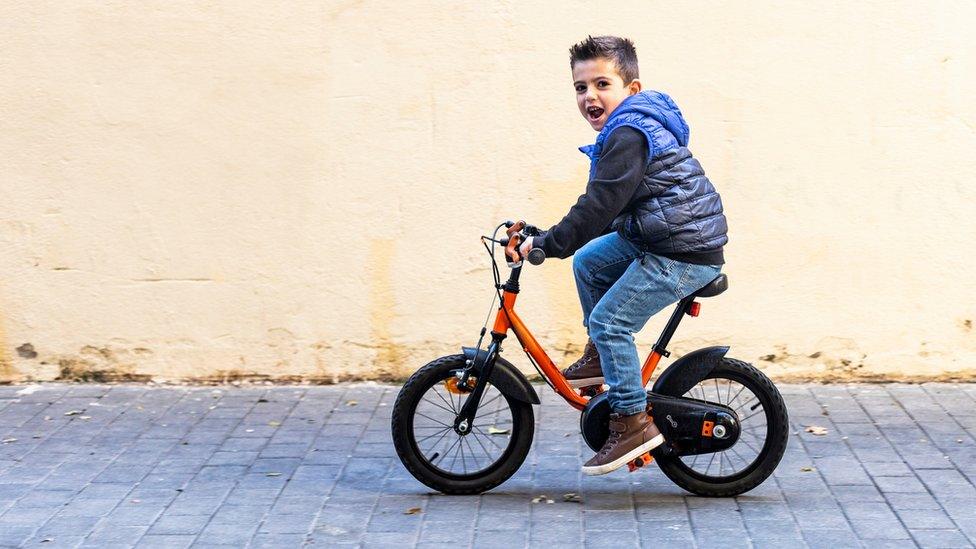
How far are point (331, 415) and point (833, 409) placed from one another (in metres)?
2.50

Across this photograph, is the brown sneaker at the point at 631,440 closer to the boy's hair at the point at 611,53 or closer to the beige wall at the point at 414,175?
the boy's hair at the point at 611,53

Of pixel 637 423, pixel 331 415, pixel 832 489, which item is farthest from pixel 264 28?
pixel 832 489

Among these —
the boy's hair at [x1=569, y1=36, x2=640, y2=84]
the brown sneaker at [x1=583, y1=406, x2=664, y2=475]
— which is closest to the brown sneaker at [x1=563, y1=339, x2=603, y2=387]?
the brown sneaker at [x1=583, y1=406, x2=664, y2=475]

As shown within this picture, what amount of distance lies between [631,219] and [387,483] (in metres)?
1.52

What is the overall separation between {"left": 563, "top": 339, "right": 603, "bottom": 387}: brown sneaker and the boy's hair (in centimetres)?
110

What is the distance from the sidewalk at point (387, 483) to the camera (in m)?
4.76

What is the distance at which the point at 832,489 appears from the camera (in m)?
5.21

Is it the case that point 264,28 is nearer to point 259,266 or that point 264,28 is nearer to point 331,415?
point 259,266

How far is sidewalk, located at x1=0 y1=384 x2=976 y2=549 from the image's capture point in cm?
476

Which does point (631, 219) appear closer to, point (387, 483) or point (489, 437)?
point (489, 437)

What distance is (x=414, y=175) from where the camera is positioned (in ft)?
22.8

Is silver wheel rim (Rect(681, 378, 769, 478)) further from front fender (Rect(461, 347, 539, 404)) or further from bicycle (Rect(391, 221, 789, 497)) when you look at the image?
front fender (Rect(461, 347, 539, 404))

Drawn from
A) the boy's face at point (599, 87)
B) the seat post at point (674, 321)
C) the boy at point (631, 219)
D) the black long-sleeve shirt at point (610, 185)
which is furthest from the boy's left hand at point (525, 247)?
the seat post at point (674, 321)

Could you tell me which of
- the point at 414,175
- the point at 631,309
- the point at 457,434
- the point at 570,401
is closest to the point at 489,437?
the point at 457,434
